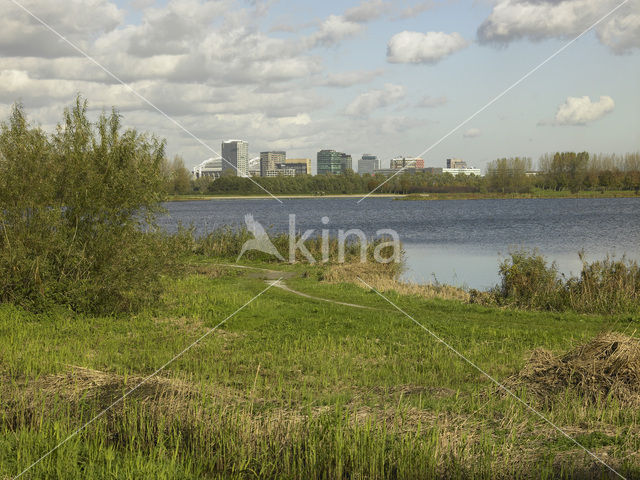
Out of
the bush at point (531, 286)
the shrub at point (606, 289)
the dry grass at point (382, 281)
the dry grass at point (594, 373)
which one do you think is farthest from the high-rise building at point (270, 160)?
the dry grass at point (594, 373)

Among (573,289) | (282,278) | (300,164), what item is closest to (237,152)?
(282,278)

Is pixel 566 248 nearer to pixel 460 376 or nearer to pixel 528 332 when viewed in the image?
pixel 528 332

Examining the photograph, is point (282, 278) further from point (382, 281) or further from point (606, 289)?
point (606, 289)

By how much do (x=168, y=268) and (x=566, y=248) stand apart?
3041 centimetres

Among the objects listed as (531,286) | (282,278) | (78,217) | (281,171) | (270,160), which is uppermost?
(270,160)

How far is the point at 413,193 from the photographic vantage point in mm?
115250

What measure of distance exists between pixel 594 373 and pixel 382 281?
1376 cm

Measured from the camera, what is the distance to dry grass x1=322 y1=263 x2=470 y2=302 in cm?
2105

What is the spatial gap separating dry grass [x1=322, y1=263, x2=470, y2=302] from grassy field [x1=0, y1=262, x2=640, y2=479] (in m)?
6.14

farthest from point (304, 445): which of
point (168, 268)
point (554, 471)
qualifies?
point (168, 268)

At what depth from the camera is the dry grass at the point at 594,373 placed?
8.77 meters

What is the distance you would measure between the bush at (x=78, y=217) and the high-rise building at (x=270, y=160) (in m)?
58.1

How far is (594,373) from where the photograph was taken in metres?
9.08

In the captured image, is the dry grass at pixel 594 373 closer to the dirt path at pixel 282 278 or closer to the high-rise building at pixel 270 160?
the dirt path at pixel 282 278
